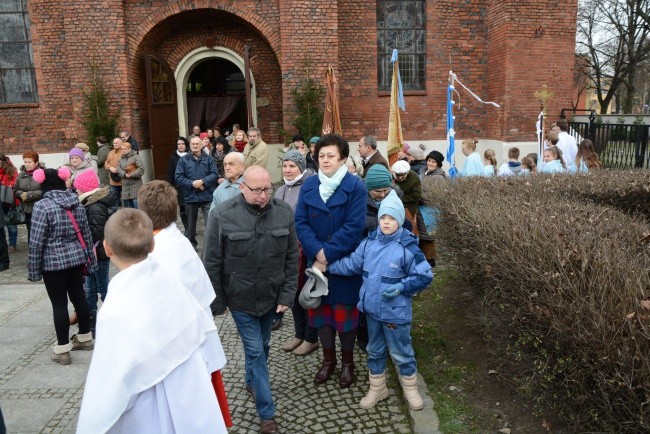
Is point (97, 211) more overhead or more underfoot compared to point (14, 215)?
more overhead

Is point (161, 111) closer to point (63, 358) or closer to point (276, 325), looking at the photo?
point (276, 325)

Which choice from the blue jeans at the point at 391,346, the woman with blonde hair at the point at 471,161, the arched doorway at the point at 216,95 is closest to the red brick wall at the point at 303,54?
the arched doorway at the point at 216,95

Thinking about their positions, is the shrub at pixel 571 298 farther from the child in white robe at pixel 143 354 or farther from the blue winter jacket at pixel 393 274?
the child in white robe at pixel 143 354

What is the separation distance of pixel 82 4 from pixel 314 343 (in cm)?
1166

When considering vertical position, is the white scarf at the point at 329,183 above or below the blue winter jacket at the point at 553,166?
above

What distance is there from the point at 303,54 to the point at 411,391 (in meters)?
10.9

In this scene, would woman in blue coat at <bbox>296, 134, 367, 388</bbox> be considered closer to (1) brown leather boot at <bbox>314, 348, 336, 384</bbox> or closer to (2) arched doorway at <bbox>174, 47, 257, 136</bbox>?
(1) brown leather boot at <bbox>314, 348, 336, 384</bbox>

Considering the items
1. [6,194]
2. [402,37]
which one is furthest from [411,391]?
[402,37]

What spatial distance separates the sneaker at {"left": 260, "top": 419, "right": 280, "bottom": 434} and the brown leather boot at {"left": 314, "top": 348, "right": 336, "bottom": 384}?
78 cm

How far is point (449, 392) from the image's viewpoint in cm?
411

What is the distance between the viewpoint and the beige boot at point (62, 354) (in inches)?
190

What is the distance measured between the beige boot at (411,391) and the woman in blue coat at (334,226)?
57cm

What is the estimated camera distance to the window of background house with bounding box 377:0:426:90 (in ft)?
48.1

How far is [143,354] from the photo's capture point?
232 centimetres
